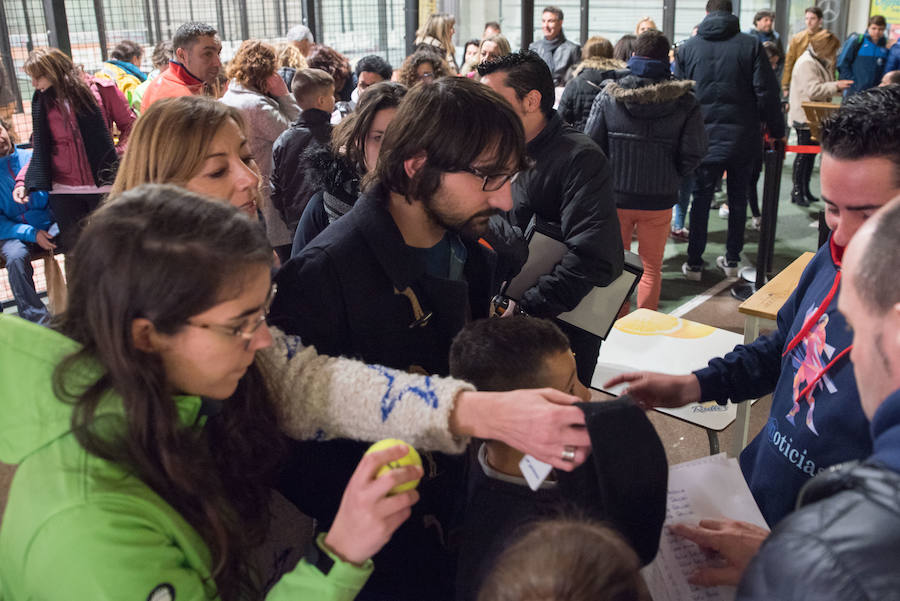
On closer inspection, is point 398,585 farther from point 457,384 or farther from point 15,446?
point 15,446

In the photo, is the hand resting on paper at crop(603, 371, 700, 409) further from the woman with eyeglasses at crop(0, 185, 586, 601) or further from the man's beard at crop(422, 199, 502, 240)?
the woman with eyeglasses at crop(0, 185, 586, 601)

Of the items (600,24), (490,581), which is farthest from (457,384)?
(600,24)

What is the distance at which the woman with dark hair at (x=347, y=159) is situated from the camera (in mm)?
2539

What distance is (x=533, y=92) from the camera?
2.82 m

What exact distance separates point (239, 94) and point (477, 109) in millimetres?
3285

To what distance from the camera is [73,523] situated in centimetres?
93

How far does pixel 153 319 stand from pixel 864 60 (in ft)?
28.8

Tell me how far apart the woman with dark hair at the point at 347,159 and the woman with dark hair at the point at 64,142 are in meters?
2.09

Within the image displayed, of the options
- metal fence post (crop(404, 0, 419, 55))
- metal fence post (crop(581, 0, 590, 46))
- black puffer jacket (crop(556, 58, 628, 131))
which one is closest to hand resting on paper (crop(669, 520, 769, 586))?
black puffer jacket (crop(556, 58, 628, 131))

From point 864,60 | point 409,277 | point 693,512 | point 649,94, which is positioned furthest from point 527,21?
point 693,512

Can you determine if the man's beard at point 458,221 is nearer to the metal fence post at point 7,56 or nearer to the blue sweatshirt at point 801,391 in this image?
the blue sweatshirt at point 801,391

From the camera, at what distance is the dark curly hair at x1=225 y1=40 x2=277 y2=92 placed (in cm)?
443

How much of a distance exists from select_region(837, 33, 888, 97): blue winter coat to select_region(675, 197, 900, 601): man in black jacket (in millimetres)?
8193

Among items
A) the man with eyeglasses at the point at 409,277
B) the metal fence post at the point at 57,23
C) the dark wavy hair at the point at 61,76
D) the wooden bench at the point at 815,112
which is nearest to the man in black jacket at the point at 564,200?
the man with eyeglasses at the point at 409,277
